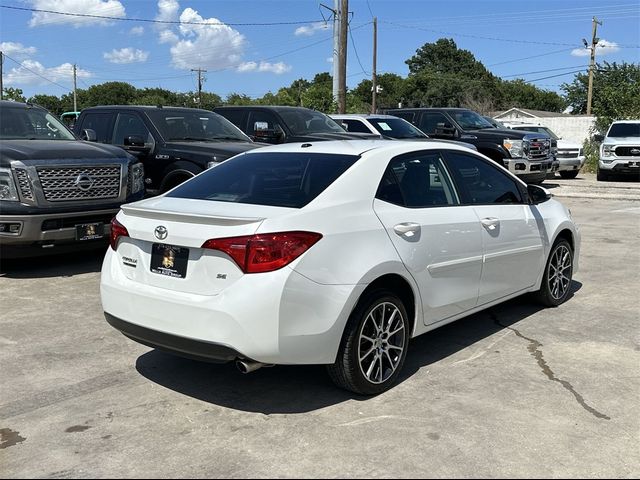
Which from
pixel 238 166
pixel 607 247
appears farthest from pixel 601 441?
pixel 607 247

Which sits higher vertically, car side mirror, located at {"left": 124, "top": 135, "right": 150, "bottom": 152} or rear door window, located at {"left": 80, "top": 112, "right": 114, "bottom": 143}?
rear door window, located at {"left": 80, "top": 112, "right": 114, "bottom": 143}

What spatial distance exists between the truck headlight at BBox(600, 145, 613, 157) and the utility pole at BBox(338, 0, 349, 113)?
8349 mm

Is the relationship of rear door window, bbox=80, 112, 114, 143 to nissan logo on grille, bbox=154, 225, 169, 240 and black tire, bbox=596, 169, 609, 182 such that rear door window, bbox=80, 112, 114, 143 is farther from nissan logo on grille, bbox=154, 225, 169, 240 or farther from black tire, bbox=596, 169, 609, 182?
black tire, bbox=596, 169, 609, 182

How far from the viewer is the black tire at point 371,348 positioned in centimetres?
390

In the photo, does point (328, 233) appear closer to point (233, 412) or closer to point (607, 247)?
point (233, 412)

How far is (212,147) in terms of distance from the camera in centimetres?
867

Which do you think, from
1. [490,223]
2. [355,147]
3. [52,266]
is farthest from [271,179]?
[52,266]

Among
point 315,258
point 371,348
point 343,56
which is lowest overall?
point 371,348

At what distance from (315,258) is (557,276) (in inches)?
137

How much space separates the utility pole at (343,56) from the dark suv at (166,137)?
1184 centimetres

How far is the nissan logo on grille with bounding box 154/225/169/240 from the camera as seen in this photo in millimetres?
3851

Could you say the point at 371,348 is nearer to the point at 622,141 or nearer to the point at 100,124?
the point at 100,124

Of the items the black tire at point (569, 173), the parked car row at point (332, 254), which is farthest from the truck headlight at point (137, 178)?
the black tire at point (569, 173)

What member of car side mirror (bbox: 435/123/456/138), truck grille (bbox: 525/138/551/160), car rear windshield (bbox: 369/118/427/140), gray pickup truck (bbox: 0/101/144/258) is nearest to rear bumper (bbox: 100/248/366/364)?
gray pickup truck (bbox: 0/101/144/258)
